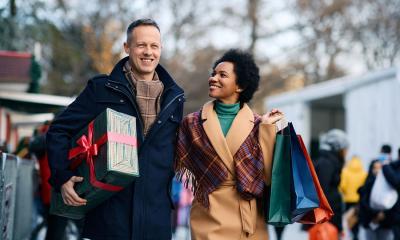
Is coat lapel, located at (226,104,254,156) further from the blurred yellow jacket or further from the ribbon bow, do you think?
the blurred yellow jacket

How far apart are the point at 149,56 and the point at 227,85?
2.18 ft

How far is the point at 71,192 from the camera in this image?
448 centimetres

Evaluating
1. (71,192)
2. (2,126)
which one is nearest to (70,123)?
(71,192)

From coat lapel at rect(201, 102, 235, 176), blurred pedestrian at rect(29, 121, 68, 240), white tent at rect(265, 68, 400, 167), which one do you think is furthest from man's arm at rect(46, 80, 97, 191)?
white tent at rect(265, 68, 400, 167)

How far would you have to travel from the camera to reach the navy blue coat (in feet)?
15.1

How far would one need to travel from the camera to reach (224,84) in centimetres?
525

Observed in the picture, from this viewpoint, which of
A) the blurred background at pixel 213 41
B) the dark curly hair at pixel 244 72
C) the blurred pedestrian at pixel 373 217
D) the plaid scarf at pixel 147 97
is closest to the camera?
the plaid scarf at pixel 147 97

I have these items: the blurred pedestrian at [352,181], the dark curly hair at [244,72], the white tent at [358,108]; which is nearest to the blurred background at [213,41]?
the white tent at [358,108]

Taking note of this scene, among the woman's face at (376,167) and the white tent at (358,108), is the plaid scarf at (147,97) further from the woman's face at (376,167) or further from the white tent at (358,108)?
the white tent at (358,108)

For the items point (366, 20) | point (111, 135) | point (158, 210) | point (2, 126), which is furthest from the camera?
point (366, 20)

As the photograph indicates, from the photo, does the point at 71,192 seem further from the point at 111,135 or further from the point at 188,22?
the point at 188,22

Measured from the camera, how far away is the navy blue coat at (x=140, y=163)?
4.61 meters

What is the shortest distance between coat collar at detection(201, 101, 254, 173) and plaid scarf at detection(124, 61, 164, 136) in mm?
416

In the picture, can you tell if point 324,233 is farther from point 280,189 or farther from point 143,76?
point 143,76
